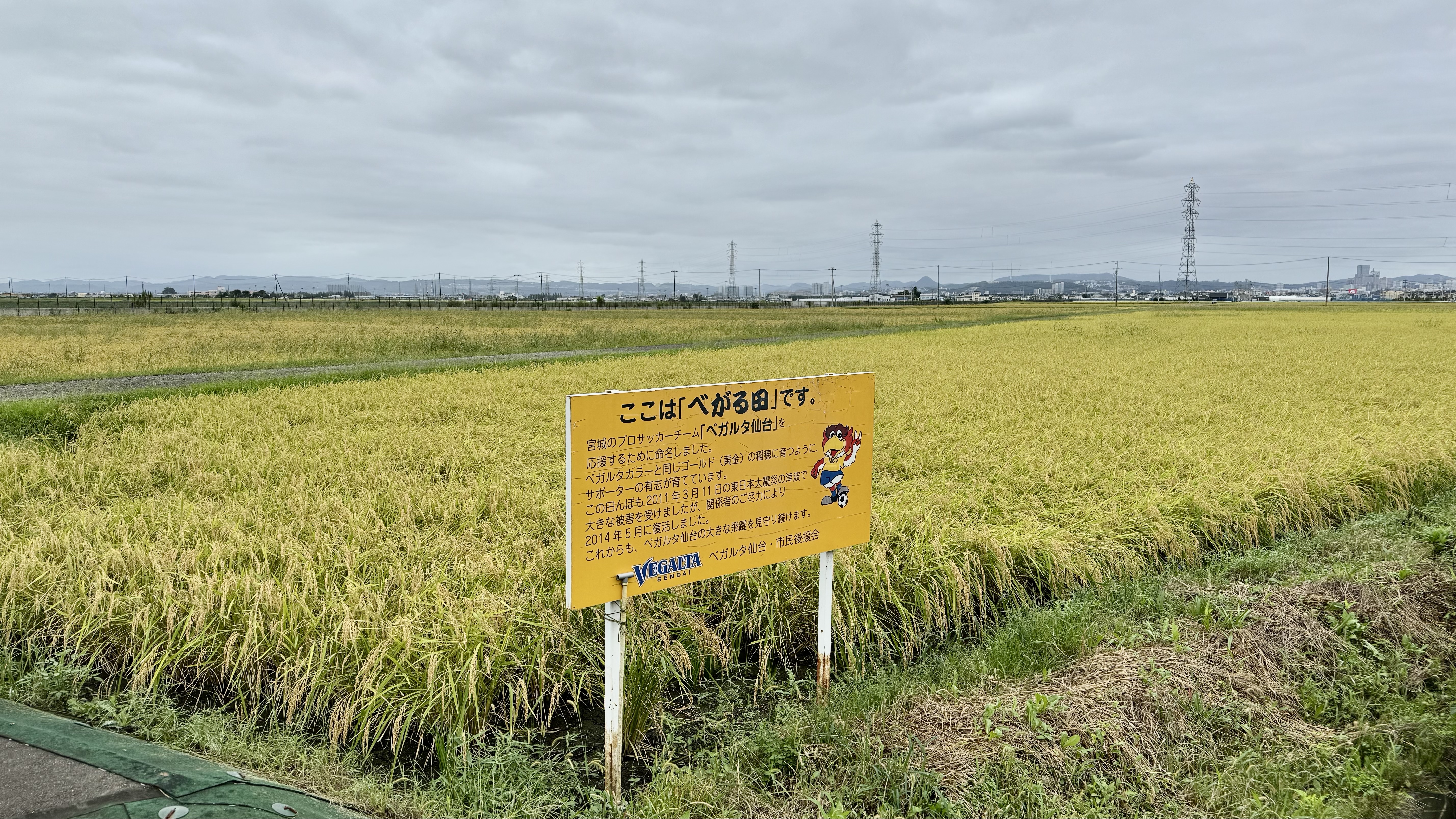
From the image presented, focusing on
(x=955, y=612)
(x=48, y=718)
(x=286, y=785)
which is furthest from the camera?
(x=955, y=612)

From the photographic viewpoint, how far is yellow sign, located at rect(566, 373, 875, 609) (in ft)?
→ 8.36

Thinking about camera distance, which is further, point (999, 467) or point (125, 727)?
point (999, 467)

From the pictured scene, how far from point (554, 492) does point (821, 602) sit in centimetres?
278

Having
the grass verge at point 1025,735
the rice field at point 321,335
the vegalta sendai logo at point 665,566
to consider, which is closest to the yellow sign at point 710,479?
the vegalta sendai logo at point 665,566

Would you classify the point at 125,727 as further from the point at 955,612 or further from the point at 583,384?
the point at 583,384

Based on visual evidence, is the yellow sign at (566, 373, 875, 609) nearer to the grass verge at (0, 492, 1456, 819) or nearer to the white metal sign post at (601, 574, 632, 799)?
the white metal sign post at (601, 574, 632, 799)

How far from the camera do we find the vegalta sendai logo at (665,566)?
8.79 ft

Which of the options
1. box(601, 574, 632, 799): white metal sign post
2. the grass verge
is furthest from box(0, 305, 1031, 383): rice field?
box(601, 574, 632, 799): white metal sign post

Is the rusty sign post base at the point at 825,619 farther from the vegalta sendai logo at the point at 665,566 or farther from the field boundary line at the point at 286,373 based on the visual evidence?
the field boundary line at the point at 286,373

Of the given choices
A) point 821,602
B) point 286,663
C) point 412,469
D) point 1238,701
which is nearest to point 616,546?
point 821,602

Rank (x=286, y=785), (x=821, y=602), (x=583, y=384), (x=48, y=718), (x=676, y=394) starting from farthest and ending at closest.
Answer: (x=583, y=384), (x=821, y=602), (x=48, y=718), (x=676, y=394), (x=286, y=785)

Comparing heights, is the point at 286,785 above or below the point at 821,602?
below

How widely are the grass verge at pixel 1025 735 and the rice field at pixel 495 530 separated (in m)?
0.22

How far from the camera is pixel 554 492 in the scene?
5.59m
